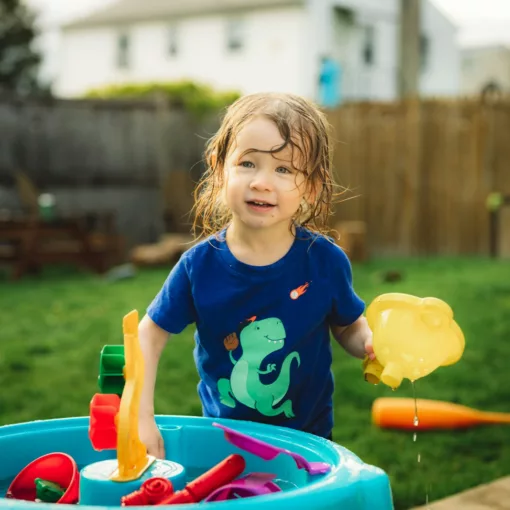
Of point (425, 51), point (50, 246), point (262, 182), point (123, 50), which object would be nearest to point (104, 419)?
point (262, 182)

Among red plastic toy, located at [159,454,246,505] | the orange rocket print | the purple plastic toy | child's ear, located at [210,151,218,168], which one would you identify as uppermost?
child's ear, located at [210,151,218,168]

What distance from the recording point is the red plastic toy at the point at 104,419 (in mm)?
1479

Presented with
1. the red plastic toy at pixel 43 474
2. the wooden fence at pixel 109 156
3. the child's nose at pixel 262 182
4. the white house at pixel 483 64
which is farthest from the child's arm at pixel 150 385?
the white house at pixel 483 64

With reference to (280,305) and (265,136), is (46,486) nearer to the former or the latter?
(280,305)

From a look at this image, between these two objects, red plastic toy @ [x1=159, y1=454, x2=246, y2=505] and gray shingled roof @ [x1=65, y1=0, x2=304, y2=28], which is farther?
gray shingled roof @ [x1=65, y1=0, x2=304, y2=28]

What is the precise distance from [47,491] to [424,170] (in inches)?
343

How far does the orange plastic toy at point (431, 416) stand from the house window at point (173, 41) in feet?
70.8

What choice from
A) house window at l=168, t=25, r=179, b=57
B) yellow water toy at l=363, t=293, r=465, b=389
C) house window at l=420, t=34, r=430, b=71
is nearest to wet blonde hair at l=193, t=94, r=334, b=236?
yellow water toy at l=363, t=293, r=465, b=389

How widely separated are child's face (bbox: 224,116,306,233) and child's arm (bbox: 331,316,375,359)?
31 cm

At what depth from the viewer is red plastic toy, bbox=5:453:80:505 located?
160 centimetres

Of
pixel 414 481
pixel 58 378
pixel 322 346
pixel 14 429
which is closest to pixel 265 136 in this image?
pixel 322 346

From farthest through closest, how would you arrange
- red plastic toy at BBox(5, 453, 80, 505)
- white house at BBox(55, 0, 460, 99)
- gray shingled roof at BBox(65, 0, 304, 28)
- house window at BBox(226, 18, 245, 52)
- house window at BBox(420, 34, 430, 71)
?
house window at BBox(420, 34, 430, 71) → house window at BBox(226, 18, 245, 52) → gray shingled roof at BBox(65, 0, 304, 28) → white house at BBox(55, 0, 460, 99) → red plastic toy at BBox(5, 453, 80, 505)

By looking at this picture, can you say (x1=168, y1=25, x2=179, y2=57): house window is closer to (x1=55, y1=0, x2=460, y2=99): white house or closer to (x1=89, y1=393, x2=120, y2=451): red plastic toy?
(x1=55, y1=0, x2=460, y2=99): white house

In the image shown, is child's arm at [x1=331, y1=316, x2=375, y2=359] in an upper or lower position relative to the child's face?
lower
